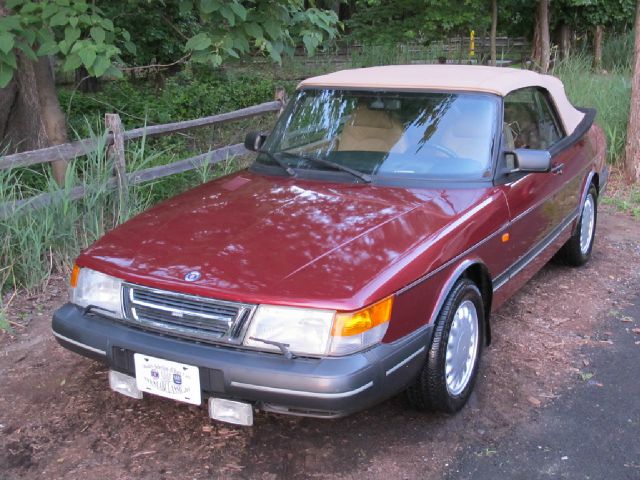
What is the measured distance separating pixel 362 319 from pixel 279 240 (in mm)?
659

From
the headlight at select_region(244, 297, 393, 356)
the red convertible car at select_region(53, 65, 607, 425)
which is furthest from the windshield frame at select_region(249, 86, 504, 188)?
the headlight at select_region(244, 297, 393, 356)

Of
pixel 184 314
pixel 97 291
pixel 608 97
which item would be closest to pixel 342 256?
pixel 184 314

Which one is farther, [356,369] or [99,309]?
[99,309]

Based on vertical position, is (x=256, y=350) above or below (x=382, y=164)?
below

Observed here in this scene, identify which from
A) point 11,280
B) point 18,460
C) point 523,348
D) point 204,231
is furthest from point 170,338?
point 11,280

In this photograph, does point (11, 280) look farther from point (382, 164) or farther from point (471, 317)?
point (471, 317)

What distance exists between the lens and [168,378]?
2846mm

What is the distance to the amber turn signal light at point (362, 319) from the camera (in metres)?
2.68

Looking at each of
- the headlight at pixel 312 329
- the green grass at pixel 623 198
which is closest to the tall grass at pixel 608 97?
the green grass at pixel 623 198

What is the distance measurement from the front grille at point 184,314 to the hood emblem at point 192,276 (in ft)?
0.23

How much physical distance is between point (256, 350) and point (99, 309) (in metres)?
0.87

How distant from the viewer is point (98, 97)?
38.7 ft

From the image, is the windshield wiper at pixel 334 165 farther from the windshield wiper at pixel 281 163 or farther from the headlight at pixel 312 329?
the headlight at pixel 312 329

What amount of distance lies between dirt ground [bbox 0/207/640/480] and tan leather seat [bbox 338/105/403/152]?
1.41 m
